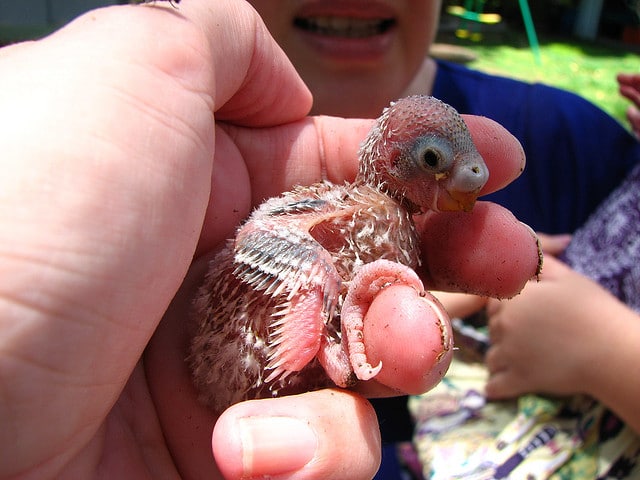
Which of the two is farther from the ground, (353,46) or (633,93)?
(353,46)

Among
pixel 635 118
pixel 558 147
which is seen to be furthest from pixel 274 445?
pixel 635 118

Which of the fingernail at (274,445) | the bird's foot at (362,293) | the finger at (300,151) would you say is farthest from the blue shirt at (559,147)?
the fingernail at (274,445)

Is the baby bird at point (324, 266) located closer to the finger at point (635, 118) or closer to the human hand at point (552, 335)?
the human hand at point (552, 335)

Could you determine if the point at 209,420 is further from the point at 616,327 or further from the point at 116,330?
Answer: the point at 616,327

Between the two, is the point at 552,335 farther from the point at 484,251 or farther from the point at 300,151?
the point at 300,151

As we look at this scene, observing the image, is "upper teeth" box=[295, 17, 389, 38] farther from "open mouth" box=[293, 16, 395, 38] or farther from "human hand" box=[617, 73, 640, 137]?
"human hand" box=[617, 73, 640, 137]
